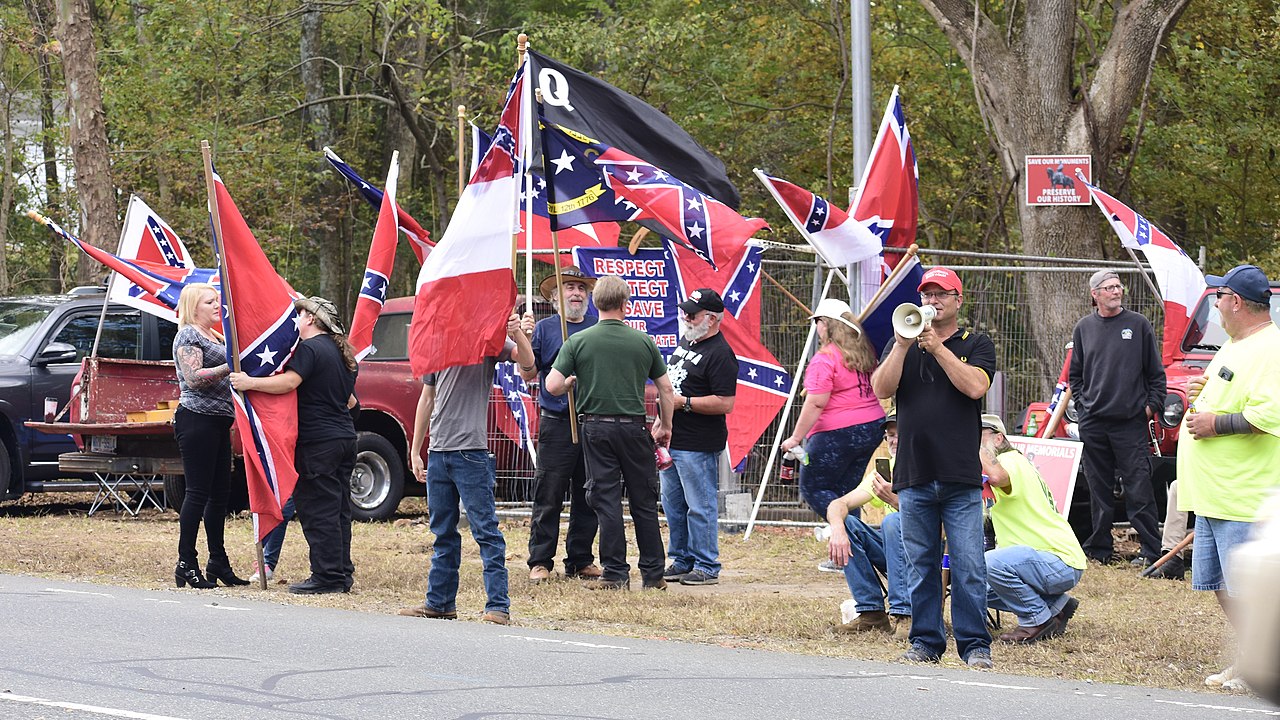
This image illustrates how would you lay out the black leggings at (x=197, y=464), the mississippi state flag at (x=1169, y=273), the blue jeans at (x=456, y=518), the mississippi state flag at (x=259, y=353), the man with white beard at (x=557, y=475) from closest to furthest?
the blue jeans at (x=456, y=518)
the mississippi state flag at (x=259, y=353)
the black leggings at (x=197, y=464)
the man with white beard at (x=557, y=475)
the mississippi state flag at (x=1169, y=273)

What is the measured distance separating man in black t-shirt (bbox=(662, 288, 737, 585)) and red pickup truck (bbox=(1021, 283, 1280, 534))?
286 cm

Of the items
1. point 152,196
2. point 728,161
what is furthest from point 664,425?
point 152,196

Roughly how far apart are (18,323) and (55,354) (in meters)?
0.66

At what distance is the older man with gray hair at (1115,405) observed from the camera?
1128cm

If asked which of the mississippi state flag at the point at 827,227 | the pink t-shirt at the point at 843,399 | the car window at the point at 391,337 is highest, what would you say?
the mississippi state flag at the point at 827,227

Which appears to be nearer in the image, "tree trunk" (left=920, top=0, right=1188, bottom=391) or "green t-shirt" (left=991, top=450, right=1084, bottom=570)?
"green t-shirt" (left=991, top=450, right=1084, bottom=570)

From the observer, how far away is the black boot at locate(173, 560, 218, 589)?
998cm

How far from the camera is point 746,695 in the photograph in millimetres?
6492

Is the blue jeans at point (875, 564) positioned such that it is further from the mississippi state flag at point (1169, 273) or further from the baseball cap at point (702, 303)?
the mississippi state flag at point (1169, 273)

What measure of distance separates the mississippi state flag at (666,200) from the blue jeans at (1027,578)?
3615 millimetres

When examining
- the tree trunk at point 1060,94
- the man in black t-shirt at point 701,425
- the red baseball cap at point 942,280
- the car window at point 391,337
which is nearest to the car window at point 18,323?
the car window at point 391,337

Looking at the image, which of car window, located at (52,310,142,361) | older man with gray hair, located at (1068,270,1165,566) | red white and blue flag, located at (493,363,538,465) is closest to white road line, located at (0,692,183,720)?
→ red white and blue flag, located at (493,363,538,465)

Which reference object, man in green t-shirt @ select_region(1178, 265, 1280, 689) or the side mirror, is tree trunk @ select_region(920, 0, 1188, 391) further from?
the side mirror

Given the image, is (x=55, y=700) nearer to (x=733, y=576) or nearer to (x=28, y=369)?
(x=733, y=576)
